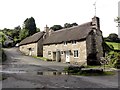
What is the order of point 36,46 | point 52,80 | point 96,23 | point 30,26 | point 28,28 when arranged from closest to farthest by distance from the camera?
1. point 52,80
2. point 96,23
3. point 36,46
4. point 28,28
5. point 30,26

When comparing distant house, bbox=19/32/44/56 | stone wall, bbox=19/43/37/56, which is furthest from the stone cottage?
stone wall, bbox=19/43/37/56

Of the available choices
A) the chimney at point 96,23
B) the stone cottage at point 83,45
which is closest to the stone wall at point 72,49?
the stone cottage at point 83,45

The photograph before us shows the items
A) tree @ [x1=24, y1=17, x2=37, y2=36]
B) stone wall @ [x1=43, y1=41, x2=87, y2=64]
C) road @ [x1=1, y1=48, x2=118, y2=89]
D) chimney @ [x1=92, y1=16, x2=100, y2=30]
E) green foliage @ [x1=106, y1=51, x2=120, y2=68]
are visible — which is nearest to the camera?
road @ [x1=1, y1=48, x2=118, y2=89]

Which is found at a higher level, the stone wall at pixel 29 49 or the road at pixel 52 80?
the stone wall at pixel 29 49

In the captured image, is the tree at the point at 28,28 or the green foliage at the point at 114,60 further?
the tree at the point at 28,28

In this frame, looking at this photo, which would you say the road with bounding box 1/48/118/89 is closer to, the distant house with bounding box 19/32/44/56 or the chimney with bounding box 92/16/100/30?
the chimney with bounding box 92/16/100/30

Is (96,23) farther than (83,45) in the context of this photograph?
Yes

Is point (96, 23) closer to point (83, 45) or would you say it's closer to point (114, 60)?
point (83, 45)

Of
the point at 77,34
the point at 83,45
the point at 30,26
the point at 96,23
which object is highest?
the point at 30,26

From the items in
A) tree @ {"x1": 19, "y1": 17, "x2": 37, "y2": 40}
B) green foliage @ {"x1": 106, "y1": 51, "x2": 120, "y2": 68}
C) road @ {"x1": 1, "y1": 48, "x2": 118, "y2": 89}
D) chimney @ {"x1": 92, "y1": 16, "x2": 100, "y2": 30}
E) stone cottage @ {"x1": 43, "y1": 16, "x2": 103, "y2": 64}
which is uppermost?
tree @ {"x1": 19, "y1": 17, "x2": 37, "y2": 40}

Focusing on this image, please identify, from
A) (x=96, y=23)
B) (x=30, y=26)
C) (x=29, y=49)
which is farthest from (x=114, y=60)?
(x=30, y=26)

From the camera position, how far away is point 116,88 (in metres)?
14.7

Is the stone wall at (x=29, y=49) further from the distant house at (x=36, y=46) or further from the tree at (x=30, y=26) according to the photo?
the tree at (x=30, y=26)

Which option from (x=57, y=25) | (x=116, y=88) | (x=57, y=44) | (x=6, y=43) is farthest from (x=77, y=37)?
(x=57, y=25)
